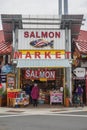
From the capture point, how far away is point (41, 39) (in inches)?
1257

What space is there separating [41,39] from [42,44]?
0.39 metres

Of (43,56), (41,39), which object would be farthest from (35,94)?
(41,39)

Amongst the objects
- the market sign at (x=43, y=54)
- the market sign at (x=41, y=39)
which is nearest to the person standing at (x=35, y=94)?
the market sign at (x=43, y=54)

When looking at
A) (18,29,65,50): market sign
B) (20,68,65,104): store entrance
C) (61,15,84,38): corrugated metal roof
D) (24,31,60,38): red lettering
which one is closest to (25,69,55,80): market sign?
(20,68,65,104): store entrance

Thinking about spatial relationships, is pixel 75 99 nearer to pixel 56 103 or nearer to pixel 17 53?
pixel 56 103

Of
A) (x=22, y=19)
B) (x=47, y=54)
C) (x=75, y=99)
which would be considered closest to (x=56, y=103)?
(x=75, y=99)

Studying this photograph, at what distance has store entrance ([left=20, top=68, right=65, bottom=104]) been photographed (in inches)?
1251

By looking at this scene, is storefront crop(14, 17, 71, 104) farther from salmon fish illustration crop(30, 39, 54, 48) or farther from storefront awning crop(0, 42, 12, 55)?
storefront awning crop(0, 42, 12, 55)

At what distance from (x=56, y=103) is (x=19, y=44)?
5162mm

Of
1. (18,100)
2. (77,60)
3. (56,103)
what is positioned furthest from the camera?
(77,60)

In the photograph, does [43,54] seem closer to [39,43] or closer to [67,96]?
[39,43]

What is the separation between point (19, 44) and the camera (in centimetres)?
3188

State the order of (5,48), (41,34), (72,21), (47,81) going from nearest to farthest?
1. (72,21)
2. (41,34)
3. (47,81)
4. (5,48)

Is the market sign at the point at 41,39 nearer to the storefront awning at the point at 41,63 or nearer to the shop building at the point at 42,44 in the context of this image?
the shop building at the point at 42,44
